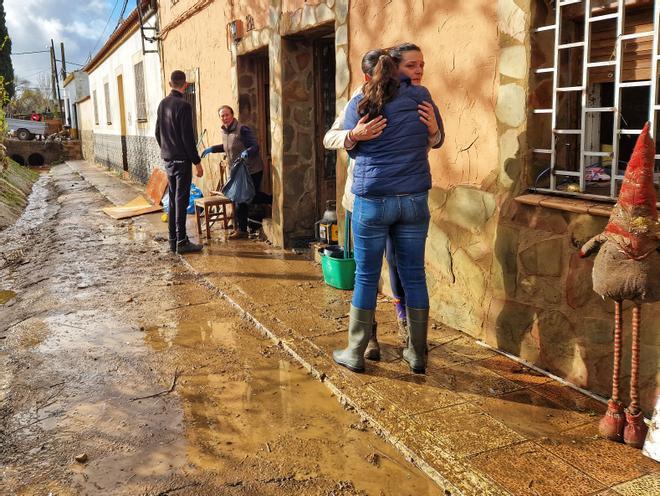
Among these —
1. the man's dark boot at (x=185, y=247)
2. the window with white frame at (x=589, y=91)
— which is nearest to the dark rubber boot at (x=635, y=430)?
the window with white frame at (x=589, y=91)

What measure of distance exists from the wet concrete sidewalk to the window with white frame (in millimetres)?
1143

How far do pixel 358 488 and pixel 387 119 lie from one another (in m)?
1.85

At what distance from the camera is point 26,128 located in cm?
3136

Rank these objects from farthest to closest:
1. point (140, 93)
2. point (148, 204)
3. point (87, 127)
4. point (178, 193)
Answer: point (87, 127) < point (140, 93) < point (148, 204) < point (178, 193)

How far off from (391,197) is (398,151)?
9.9 inches

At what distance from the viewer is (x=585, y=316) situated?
3.26 meters

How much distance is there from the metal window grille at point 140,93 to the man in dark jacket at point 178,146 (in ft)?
26.6

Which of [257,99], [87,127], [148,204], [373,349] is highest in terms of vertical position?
[87,127]

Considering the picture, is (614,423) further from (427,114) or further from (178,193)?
(178,193)

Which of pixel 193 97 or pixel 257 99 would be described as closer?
pixel 257 99

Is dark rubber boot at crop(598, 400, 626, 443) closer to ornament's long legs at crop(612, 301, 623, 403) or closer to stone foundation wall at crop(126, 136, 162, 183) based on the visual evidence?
ornament's long legs at crop(612, 301, 623, 403)

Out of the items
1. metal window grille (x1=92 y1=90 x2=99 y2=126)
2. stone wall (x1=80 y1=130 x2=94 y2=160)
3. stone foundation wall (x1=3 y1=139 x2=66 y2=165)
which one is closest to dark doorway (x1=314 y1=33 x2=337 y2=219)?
metal window grille (x1=92 y1=90 x2=99 y2=126)

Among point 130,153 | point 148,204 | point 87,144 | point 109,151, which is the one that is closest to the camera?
point 148,204

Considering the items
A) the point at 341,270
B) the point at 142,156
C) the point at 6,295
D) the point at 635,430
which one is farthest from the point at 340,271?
the point at 142,156
